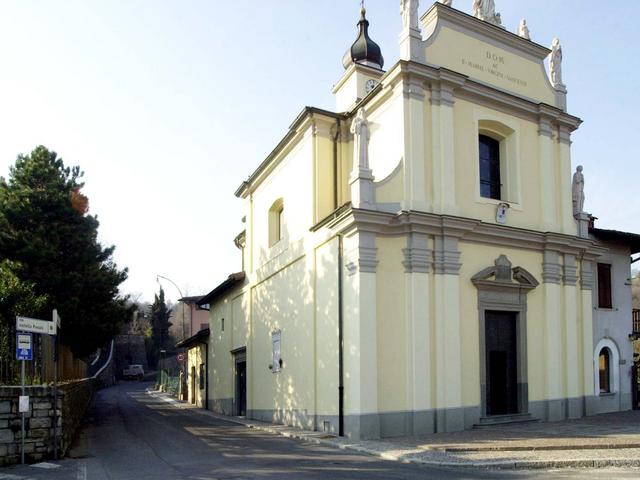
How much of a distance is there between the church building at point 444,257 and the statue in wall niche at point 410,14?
5 centimetres

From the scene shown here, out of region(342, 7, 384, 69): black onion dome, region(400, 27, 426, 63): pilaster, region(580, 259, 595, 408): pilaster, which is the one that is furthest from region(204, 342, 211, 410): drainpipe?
region(400, 27, 426, 63): pilaster

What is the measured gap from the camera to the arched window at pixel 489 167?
18.3 meters

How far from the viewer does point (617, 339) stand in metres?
21.6

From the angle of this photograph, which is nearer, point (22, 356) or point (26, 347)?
point (22, 356)

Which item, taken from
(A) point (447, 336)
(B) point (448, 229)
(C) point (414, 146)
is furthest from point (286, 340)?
(C) point (414, 146)

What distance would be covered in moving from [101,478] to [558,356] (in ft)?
41.8

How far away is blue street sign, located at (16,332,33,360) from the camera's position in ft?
39.4

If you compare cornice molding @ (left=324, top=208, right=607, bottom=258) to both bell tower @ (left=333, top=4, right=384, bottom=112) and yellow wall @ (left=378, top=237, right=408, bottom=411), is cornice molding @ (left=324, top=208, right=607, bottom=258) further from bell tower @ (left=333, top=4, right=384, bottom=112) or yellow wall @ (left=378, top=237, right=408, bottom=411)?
bell tower @ (left=333, top=4, right=384, bottom=112)

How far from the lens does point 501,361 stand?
1753 cm

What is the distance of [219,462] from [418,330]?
18.9 ft

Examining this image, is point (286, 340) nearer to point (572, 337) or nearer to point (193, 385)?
point (572, 337)

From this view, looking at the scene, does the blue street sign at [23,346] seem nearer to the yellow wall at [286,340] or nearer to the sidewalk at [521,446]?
the sidewalk at [521,446]

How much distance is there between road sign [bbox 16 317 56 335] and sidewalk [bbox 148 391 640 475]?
650 centimetres

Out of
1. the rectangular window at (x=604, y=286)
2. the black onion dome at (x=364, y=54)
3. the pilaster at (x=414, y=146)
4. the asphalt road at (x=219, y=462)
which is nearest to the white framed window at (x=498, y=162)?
the pilaster at (x=414, y=146)
